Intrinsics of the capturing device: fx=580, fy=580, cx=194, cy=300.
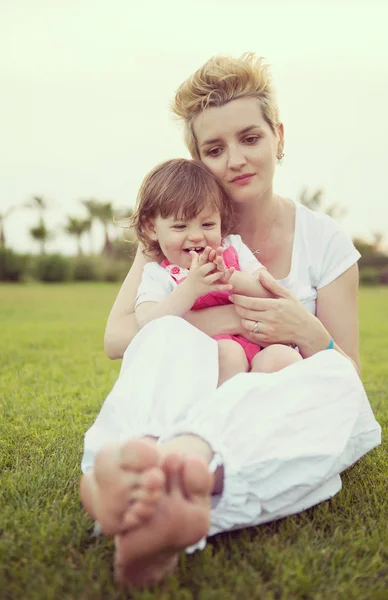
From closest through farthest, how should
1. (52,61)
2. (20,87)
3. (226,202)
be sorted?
(226,202)
(52,61)
(20,87)

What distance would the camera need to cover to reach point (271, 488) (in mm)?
1798

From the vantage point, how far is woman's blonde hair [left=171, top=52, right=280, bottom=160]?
2744 millimetres

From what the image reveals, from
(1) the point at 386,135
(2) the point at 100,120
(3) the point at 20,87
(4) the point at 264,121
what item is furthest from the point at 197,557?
(3) the point at 20,87

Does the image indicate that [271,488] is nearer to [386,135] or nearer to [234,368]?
[234,368]

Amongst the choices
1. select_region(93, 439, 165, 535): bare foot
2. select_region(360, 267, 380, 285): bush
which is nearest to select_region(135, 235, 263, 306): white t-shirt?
select_region(93, 439, 165, 535): bare foot

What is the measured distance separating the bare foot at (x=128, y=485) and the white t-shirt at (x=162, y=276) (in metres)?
1.17

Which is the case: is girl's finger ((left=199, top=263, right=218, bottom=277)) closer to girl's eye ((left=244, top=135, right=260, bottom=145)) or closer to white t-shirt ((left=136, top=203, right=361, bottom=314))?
white t-shirt ((left=136, top=203, right=361, bottom=314))

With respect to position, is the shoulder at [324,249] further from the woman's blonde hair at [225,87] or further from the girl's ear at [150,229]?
the girl's ear at [150,229]

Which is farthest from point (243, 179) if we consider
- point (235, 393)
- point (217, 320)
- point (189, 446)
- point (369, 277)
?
point (369, 277)

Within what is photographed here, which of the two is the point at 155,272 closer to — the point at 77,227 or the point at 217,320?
the point at 217,320

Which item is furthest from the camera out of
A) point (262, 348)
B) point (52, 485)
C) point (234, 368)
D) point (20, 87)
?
point (20, 87)

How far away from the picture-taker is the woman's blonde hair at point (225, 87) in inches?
108

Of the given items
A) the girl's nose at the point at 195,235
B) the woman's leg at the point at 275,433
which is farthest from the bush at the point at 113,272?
the woman's leg at the point at 275,433

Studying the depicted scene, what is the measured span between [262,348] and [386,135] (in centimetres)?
1131
